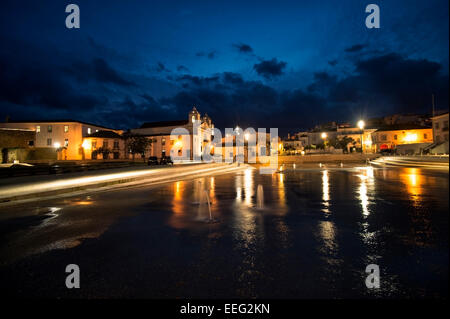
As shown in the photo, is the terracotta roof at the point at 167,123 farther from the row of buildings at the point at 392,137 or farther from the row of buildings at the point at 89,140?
the row of buildings at the point at 392,137

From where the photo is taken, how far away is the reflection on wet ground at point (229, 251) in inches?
135

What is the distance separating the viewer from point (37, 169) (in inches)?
888

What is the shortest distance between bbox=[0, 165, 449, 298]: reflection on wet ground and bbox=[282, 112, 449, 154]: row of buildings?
108 ft

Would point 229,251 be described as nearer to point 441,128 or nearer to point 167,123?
point 441,128

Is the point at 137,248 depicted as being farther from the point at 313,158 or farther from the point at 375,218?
the point at 313,158

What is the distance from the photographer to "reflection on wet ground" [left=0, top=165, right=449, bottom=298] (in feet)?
11.3

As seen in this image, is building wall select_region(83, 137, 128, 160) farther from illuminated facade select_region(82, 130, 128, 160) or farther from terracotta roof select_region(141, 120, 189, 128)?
terracotta roof select_region(141, 120, 189, 128)

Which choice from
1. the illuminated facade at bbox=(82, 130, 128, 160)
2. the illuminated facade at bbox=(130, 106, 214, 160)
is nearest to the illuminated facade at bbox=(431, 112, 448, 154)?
the illuminated facade at bbox=(130, 106, 214, 160)

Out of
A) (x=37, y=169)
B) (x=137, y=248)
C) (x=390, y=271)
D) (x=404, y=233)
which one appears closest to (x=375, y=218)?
(x=404, y=233)

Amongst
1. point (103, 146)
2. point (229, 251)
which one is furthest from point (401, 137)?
point (229, 251)

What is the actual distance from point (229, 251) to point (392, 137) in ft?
282

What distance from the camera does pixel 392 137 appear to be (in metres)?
74.3

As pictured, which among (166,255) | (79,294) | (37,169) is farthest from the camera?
(37,169)
